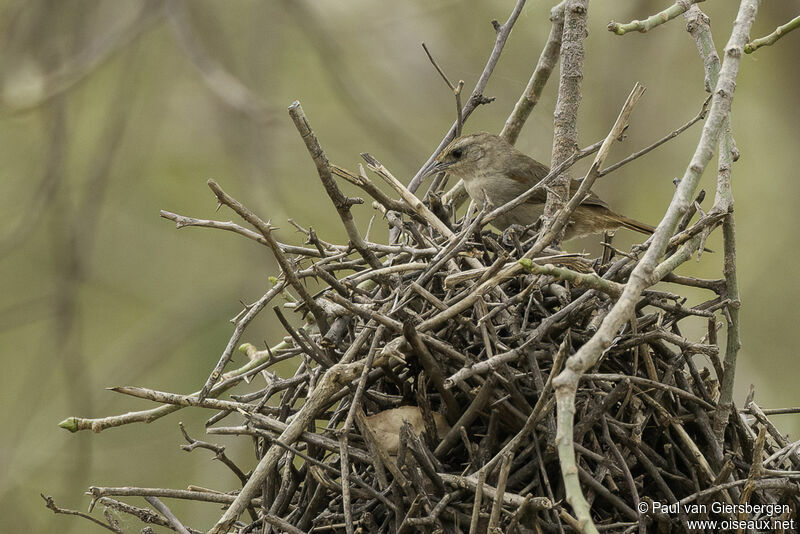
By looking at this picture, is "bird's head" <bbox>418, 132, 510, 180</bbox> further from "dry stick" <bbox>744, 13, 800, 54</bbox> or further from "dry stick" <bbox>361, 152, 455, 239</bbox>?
"dry stick" <bbox>744, 13, 800, 54</bbox>

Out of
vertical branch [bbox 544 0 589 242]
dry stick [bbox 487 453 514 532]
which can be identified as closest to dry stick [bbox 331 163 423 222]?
vertical branch [bbox 544 0 589 242]

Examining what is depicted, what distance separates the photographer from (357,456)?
146cm

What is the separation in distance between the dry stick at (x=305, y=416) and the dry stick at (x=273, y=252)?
0.47 ft

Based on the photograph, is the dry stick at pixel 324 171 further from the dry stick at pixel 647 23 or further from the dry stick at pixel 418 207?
the dry stick at pixel 647 23

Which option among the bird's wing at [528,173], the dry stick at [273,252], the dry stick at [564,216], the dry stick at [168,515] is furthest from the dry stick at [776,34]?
the dry stick at [168,515]

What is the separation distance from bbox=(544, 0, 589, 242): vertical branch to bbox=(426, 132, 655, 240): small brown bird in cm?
41

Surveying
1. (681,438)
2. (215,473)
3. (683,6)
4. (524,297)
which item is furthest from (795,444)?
(215,473)

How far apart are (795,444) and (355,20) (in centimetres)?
327

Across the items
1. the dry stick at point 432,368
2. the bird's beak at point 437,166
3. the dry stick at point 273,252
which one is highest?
the bird's beak at point 437,166

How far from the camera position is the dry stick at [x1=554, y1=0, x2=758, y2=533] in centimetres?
94

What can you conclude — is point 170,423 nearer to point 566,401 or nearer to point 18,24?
point 18,24

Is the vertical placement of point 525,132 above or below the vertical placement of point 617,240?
above

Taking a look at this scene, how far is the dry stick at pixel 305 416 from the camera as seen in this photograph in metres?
1.35

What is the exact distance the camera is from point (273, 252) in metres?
1.44
